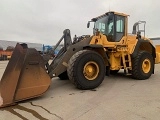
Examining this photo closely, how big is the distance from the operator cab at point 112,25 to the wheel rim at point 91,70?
4.94 feet

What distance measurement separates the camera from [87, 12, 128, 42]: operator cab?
6988mm

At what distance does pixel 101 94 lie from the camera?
201 inches

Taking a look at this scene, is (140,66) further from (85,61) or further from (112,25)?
(85,61)

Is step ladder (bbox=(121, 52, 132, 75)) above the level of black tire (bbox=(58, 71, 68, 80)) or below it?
above

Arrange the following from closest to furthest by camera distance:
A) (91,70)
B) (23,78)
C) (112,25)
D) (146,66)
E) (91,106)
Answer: (91,106)
(23,78)
(91,70)
(112,25)
(146,66)

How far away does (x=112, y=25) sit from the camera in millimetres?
7000

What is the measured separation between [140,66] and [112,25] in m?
1.82

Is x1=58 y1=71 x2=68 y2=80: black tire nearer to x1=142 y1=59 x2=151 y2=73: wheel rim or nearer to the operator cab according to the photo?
the operator cab

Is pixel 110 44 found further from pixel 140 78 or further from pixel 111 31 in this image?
pixel 140 78

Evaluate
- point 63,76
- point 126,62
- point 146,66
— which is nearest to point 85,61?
point 63,76

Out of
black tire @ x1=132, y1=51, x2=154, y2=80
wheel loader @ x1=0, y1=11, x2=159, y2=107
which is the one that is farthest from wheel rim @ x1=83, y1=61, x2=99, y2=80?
black tire @ x1=132, y1=51, x2=154, y2=80

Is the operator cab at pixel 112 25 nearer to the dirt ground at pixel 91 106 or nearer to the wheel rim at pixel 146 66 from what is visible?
the wheel rim at pixel 146 66

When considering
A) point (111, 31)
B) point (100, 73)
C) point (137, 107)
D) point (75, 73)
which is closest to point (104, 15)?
point (111, 31)

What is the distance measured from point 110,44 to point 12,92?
379 cm
